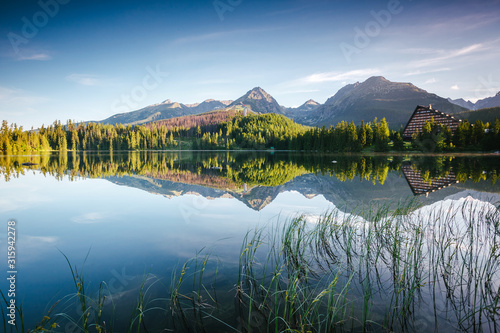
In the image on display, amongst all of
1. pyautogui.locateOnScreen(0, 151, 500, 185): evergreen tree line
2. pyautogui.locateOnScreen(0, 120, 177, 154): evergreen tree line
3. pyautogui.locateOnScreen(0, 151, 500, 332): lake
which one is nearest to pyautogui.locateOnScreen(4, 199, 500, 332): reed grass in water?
pyautogui.locateOnScreen(0, 151, 500, 332): lake

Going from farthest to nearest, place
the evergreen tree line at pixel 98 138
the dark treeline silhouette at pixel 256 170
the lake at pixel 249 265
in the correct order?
the evergreen tree line at pixel 98 138
the dark treeline silhouette at pixel 256 170
the lake at pixel 249 265

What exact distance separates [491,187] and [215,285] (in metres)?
24.7

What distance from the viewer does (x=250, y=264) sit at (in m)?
7.71

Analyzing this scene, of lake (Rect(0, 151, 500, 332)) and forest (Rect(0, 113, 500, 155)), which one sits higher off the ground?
forest (Rect(0, 113, 500, 155))

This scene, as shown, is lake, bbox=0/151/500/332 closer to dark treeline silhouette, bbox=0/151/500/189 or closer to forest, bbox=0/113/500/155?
dark treeline silhouette, bbox=0/151/500/189

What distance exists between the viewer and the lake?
5.31 meters

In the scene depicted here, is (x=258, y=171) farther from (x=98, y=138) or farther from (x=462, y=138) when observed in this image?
(x=98, y=138)

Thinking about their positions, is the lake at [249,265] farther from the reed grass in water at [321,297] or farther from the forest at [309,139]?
the forest at [309,139]

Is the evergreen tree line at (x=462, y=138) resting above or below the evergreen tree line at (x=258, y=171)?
above

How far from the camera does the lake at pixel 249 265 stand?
5312mm

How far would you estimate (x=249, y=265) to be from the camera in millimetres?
7629

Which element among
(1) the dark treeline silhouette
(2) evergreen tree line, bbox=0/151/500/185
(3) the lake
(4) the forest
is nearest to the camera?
(3) the lake

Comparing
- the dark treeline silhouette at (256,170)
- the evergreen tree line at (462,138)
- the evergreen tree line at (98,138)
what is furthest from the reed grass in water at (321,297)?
the evergreen tree line at (98,138)

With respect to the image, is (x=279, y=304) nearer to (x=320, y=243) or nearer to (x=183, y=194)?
(x=320, y=243)
